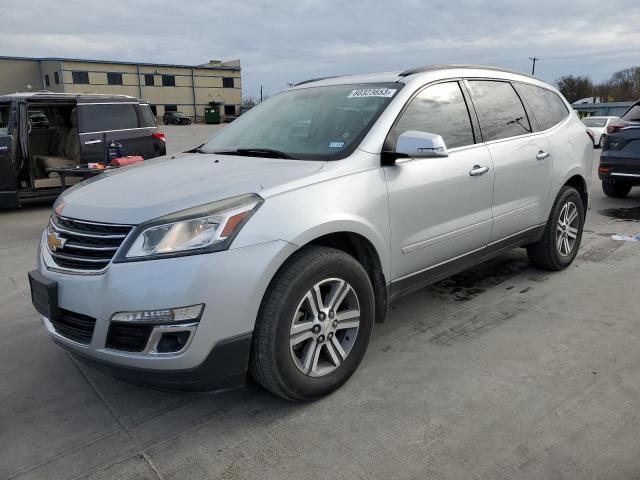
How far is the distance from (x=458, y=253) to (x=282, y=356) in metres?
1.65

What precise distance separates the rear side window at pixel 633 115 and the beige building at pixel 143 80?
194 feet

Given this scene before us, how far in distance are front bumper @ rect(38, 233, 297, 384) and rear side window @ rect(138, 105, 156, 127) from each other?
7.67m

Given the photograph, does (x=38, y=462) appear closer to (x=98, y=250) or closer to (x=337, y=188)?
(x=98, y=250)

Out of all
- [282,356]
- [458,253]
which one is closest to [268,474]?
[282,356]

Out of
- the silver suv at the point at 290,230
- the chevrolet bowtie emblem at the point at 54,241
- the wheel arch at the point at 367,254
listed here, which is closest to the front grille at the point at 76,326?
the silver suv at the point at 290,230

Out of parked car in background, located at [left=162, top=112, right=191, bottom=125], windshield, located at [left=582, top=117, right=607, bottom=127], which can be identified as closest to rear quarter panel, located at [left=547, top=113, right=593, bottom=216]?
windshield, located at [left=582, top=117, right=607, bottom=127]

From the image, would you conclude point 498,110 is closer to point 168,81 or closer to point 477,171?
A: point 477,171

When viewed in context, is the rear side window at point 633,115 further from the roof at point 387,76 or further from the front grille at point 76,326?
the front grille at point 76,326

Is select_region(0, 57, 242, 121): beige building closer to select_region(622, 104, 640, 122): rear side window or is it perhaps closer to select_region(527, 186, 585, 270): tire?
select_region(622, 104, 640, 122): rear side window

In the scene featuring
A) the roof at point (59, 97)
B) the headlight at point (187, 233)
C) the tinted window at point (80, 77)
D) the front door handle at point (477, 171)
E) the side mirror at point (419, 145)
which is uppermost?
the tinted window at point (80, 77)

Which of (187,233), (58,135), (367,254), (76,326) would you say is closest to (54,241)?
(76,326)

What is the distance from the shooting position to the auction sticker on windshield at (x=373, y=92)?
131 inches

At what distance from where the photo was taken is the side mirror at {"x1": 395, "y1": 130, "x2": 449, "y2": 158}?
9.62ft

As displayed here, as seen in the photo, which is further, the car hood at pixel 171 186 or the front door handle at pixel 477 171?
the front door handle at pixel 477 171
